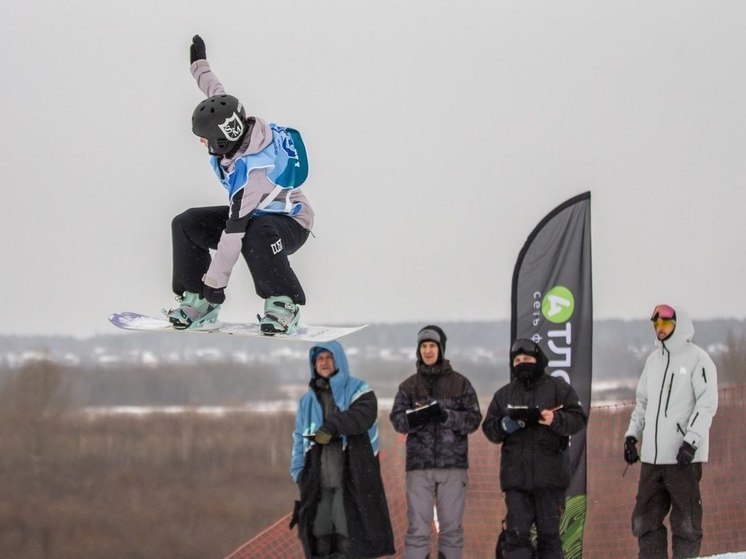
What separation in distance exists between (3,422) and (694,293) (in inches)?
141

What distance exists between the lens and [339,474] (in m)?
4.58

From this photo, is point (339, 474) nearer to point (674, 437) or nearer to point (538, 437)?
point (538, 437)

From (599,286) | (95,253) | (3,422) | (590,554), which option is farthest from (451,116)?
(3,422)

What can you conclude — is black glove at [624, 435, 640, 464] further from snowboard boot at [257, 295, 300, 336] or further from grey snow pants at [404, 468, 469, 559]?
snowboard boot at [257, 295, 300, 336]

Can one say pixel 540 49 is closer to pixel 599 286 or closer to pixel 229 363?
pixel 599 286

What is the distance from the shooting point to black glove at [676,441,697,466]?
14.7 feet

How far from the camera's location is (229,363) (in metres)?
5.59

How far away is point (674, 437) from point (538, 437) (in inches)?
23.8

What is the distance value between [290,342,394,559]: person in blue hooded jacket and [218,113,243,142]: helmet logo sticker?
55.2 inches

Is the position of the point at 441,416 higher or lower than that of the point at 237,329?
lower

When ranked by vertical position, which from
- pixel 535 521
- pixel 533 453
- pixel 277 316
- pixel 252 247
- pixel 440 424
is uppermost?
pixel 252 247

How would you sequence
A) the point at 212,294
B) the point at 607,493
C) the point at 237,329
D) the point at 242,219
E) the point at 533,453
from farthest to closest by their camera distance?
1. the point at 607,493
2. the point at 533,453
3. the point at 237,329
4. the point at 212,294
5. the point at 242,219

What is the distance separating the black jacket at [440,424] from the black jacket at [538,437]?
0.36 feet

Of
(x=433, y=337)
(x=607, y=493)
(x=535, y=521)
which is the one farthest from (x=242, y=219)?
(x=607, y=493)
